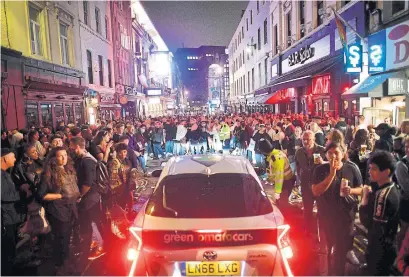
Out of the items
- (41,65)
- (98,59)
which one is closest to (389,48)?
(41,65)

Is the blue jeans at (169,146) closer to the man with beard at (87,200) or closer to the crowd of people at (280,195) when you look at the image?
the crowd of people at (280,195)

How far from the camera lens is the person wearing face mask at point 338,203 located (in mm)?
4383

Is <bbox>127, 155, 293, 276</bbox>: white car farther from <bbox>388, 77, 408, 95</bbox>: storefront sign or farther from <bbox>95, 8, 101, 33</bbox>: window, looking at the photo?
<bbox>95, 8, 101, 33</bbox>: window

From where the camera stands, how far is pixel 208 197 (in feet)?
12.5

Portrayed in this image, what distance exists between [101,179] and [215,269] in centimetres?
336

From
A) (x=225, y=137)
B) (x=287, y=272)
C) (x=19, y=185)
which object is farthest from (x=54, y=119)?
(x=287, y=272)

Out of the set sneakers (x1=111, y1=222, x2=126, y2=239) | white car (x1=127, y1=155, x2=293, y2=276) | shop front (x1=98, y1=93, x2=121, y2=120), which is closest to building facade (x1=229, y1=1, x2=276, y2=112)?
shop front (x1=98, y1=93, x2=121, y2=120)

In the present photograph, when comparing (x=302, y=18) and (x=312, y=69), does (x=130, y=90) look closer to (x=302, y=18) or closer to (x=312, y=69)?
(x=302, y=18)

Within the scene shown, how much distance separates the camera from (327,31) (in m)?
18.8

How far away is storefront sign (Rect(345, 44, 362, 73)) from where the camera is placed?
48.3 ft

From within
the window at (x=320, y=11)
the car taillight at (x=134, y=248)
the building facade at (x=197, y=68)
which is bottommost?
the car taillight at (x=134, y=248)

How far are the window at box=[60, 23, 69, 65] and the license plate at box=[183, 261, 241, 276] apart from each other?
61.6 feet

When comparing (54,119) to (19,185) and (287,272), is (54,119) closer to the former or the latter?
(19,185)

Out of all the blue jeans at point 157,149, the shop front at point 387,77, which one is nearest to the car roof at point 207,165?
the shop front at point 387,77
